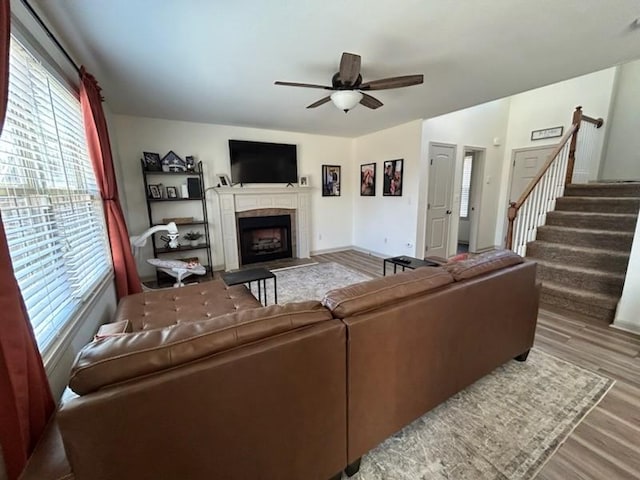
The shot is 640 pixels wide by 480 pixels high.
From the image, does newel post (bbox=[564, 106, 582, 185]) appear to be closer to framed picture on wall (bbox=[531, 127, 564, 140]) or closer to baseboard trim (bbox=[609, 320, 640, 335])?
framed picture on wall (bbox=[531, 127, 564, 140])

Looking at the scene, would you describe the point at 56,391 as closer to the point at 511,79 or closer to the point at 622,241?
the point at 511,79

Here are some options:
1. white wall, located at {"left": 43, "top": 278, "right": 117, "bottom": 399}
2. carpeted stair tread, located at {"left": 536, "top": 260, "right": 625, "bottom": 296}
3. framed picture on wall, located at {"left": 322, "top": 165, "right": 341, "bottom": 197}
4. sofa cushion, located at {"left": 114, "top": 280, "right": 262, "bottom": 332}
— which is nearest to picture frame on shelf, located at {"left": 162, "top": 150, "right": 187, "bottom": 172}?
white wall, located at {"left": 43, "top": 278, "right": 117, "bottom": 399}

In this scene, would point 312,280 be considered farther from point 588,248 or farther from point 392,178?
point 588,248

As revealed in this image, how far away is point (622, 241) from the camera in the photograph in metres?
2.98

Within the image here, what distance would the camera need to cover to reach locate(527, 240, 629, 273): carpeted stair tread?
9.50 ft

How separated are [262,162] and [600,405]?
15.6 ft

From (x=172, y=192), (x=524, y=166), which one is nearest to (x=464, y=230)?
(x=524, y=166)

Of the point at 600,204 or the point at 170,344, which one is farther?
the point at 600,204

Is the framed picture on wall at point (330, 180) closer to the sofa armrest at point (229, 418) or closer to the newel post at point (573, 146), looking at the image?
the newel post at point (573, 146)

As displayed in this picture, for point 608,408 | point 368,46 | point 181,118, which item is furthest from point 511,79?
point 181,118

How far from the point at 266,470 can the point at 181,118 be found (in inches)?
173

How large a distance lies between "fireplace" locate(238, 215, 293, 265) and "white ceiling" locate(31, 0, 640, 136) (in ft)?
7.23

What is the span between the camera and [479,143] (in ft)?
16.2

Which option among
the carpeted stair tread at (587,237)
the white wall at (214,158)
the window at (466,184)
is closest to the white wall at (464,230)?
the window at (466,184)
